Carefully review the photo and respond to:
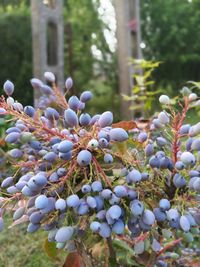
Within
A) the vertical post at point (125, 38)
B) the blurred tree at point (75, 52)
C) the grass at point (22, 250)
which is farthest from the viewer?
the blurred tree at point (75, 52)

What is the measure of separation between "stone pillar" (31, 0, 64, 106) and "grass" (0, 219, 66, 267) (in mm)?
2468

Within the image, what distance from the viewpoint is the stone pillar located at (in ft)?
14.8

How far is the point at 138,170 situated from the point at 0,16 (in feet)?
22.3

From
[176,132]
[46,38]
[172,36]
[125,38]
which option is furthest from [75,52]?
[176,132]

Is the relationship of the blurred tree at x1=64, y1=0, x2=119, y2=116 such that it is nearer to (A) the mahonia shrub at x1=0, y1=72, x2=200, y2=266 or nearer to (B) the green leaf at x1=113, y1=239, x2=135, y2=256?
(B) the green leaf at x1=113, y1=239, x2=135, y2=256

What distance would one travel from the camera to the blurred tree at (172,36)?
37.2ft

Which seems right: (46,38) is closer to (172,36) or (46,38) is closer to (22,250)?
(22,250)

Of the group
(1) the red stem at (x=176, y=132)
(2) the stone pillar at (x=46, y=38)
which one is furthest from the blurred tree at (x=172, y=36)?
(1) the red stem at (x=176, y=132)

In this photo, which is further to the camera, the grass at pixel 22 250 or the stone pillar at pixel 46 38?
the stone pillar at pixel 46 38

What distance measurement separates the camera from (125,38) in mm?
5363

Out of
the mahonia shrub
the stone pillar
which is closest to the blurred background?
the stone pillar

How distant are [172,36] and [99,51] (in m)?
2.08

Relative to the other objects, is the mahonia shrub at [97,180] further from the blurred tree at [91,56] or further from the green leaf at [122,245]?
the blurred tree at [91,56]

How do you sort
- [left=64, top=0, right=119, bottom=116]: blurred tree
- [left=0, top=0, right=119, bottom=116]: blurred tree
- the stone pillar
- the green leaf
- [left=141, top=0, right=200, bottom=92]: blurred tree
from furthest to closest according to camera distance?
1. [left=141, top=0, right=200, bottom=92]: blurred tree
2. [left=64, top=0, right=119, bottom=116]: blurred tree
3. [left=0, top=0, right=119, bottom=116]: blurred tree
4. the stone pillar
5. the green leaf
